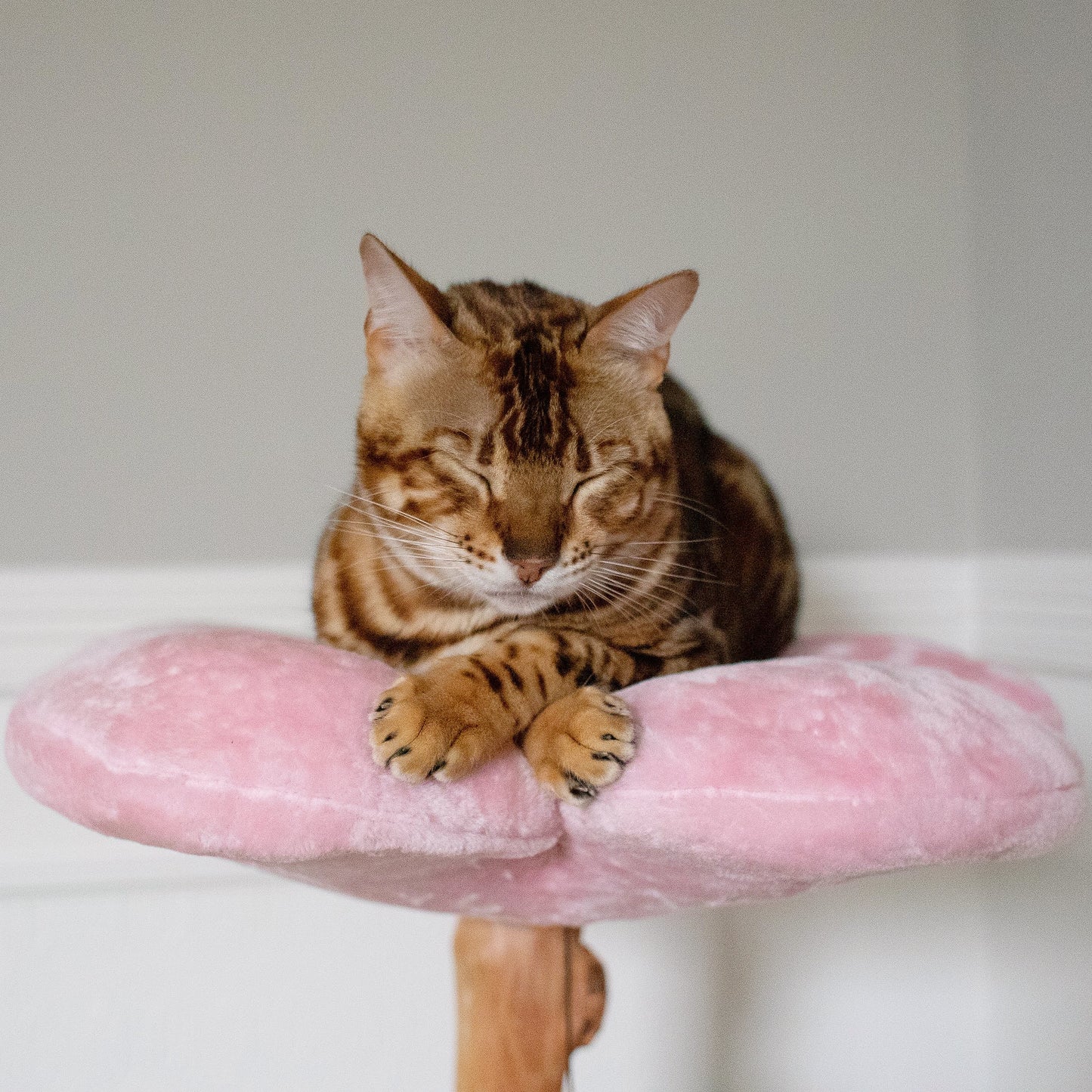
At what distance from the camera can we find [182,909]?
134 centimetres

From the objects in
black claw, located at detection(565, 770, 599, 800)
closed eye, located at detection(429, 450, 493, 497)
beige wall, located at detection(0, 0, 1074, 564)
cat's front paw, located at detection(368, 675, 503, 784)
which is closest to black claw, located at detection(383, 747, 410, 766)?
cat's front paw, located at detection(368, 675, 503, 784)

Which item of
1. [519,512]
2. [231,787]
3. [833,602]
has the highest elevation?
[519,512]

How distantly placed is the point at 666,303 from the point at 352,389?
0.67 meters

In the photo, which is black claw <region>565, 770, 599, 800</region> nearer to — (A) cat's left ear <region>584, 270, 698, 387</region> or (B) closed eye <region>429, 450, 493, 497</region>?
(B) closed eye <region>429, 450, 493, 497</region>

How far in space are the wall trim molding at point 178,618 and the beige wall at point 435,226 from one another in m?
0.04

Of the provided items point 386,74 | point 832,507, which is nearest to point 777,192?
point 832,507

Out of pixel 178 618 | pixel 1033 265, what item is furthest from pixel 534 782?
pixel 1033 265

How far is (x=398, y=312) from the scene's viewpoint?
814mm

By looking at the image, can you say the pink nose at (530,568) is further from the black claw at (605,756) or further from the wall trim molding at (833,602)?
the wall trim molding at (833,602)

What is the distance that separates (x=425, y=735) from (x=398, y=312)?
14.5 inches

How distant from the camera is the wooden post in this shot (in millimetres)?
824

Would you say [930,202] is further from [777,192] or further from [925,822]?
[925,822]

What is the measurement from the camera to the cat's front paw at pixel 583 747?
643 millimetres

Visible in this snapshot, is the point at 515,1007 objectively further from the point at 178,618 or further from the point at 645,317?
the point at 178,618
